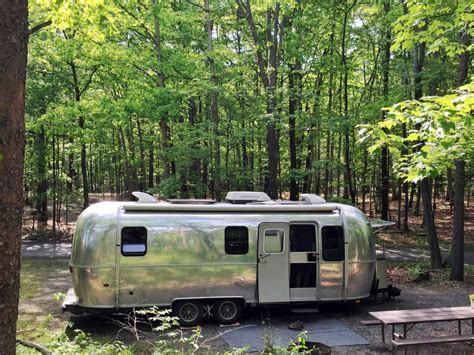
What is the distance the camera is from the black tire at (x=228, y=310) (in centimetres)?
916

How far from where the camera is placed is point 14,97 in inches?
116

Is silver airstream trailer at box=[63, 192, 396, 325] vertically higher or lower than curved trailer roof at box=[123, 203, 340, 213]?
lower

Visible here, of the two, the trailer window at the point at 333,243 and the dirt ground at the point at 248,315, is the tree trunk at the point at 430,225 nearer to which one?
the dirt ground at the point at 248,315

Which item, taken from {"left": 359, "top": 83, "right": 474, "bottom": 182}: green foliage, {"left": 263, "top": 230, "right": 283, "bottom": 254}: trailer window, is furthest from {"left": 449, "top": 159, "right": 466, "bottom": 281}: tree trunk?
{"left": 359, "top": 83, "right": 474, "bottom": 182}: green foliage

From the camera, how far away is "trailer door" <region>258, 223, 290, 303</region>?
30.4 ft

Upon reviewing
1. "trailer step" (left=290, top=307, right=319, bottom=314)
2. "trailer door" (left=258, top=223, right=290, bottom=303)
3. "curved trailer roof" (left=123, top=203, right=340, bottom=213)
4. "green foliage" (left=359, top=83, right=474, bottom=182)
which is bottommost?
"trailer step" (left=290, top=307, right=319, bottom=314)

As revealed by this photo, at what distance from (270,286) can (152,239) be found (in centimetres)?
274

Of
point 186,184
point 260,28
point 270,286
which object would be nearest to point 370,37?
point 260,28

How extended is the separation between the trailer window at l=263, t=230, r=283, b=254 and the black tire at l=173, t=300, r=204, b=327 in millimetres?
1911

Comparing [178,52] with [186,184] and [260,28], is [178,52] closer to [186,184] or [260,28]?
[260,28]

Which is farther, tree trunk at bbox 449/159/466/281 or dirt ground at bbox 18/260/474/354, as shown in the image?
tree trunk at bbox 449/159/466/281

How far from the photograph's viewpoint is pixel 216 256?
30.0 ft

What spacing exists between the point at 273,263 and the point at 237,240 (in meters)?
0.94

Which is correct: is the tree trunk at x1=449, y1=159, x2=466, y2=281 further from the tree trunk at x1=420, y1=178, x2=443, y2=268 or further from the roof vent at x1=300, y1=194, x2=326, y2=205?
the roof vent at x1=300, y1=194, x2=326, y2=205
